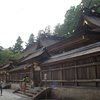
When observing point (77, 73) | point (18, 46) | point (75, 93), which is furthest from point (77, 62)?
point (18, 46)

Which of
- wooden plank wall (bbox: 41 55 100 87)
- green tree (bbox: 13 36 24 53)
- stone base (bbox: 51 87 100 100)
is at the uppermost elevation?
green tree (bbox: 13 36 24 53)

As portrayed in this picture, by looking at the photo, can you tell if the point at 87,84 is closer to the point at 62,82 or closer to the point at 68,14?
the point at 62,82

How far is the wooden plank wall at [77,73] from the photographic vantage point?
8.85 m

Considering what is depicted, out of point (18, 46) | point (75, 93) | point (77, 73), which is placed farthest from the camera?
point (18, 46)

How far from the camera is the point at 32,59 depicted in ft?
48.6

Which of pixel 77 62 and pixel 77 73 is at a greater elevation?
pixel 77 62

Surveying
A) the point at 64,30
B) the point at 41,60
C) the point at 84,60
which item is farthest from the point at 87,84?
the point at 64,30

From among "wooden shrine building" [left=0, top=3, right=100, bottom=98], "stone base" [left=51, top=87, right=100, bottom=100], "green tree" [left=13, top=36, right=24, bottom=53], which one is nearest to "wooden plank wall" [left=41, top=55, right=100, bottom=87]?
"wooden shrine building" [left=0, top=3, right=100, bottom=98]

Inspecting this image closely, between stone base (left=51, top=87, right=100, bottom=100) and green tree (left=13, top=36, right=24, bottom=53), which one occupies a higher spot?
green tree (left=13, top=36, right=24, bottom=53)

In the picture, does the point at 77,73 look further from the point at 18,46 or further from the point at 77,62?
the point at 18,46

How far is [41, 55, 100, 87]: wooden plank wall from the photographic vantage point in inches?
348

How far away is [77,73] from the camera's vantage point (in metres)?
10.2

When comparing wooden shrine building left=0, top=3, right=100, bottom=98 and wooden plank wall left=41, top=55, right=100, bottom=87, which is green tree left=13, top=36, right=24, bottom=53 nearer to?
wooden shrine building left=0, top=3, right=100, bottom=98

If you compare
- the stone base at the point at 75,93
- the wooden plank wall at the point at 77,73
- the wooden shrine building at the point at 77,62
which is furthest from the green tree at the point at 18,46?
the stone base at the point at 75,93
